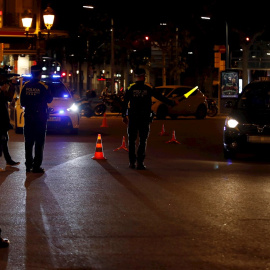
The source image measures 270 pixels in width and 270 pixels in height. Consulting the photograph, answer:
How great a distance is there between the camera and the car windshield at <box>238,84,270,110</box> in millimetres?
16222

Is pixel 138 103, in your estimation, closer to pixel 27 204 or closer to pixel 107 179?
pixel 107 179

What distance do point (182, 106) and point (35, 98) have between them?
66.8 ft

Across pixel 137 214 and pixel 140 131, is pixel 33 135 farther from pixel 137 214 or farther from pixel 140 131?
pixel 137 214

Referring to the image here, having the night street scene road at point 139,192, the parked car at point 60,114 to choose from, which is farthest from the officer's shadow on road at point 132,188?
the parked car at point 60,114

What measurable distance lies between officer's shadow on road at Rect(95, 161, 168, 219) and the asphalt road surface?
14 millimetres

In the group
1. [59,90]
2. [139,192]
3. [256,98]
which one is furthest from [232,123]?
[59,90]

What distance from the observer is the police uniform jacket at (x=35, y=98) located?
521 inches

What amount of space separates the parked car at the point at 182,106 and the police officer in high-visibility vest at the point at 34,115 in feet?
63.7

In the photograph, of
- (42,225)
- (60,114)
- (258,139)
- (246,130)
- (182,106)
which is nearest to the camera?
(42,225)

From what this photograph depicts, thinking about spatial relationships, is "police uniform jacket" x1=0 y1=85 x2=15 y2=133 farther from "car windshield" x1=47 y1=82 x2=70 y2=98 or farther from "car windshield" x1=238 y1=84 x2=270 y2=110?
"car windshield" x1=47 y1=82 x2=70 y2=98

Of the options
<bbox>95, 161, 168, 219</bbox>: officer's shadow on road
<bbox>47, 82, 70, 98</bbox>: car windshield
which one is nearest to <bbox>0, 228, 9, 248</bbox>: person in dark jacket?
<bbox>95, 161, 168, 219</bbox>: officer's shadow on road

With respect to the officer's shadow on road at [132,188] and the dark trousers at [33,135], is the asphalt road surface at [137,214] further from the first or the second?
the dark trousers at [33,135]

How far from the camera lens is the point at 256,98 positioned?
16.4 m

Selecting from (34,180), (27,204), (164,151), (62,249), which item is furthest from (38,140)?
(62,249)
